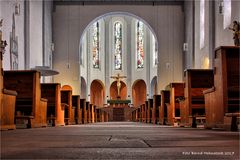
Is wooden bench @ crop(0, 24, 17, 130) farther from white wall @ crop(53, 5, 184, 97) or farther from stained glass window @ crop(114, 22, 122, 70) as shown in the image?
stained glass window @ crop(114, 22, 122, 70)

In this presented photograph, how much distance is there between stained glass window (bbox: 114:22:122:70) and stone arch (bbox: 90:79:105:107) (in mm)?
1573

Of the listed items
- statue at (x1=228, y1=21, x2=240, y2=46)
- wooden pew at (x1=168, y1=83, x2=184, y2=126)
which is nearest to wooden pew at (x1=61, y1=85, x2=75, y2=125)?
wooden pew at (x1=168, y1=83, x2=184, y2=126)

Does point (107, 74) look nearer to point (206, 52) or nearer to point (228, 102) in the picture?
point (206, 52)

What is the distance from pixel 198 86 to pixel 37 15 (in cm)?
1071

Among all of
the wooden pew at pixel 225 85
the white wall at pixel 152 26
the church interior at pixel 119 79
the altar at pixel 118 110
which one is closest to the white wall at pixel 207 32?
the church interior at pixel 119 79

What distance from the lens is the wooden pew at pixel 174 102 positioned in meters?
9.47

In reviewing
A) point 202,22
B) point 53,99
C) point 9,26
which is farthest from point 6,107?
point 202,22

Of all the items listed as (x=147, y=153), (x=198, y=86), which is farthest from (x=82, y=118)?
(x=147, y=153)

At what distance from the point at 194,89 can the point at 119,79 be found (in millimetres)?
19408

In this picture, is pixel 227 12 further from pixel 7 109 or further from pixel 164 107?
pixel 7 109

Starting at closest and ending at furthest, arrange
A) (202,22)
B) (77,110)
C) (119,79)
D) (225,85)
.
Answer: (225,85) → (77,110) → (202,22) → (119,79)

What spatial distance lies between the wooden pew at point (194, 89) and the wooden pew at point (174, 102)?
109 centimetres

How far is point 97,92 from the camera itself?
28.2m

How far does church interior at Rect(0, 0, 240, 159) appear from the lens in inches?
108
